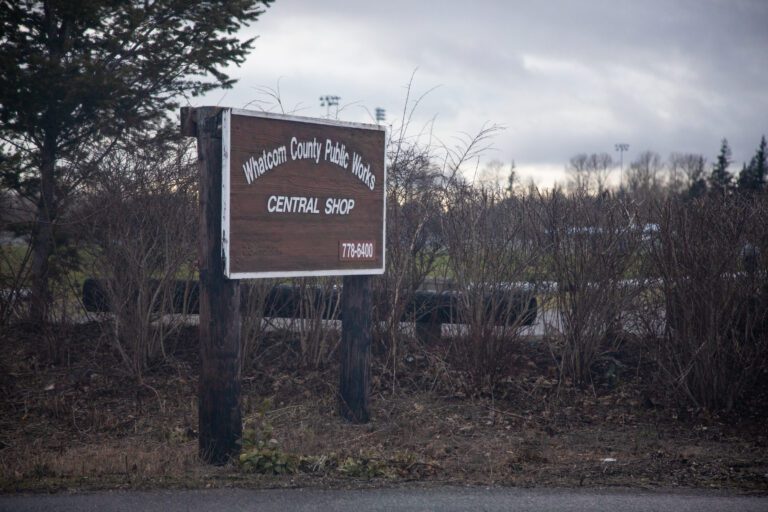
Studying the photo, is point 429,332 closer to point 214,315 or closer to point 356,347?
point 356,347

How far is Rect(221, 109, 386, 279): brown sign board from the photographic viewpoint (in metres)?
6.54

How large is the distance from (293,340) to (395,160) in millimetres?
2562

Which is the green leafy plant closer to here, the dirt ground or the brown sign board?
the dirt ground

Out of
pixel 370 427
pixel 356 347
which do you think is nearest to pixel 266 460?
pixel 370 427

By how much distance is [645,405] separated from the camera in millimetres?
8797

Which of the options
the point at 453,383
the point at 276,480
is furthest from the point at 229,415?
the point at 453,383

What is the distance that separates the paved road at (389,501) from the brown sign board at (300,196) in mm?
1798

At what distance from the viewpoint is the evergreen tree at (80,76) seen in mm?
11469

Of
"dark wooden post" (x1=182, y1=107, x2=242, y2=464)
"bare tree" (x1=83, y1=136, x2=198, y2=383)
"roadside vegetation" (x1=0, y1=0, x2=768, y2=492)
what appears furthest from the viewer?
"bare tree" (x1=83, y1=136, x2=198, y2=383)

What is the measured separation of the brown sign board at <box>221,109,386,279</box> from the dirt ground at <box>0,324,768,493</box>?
1.33 metres

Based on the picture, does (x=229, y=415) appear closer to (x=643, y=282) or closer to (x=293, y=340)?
(x=293, y=340)

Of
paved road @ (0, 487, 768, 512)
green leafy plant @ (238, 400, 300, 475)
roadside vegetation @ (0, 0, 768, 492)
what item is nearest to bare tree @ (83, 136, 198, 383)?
roadside vegetation @ (0, 0, 768, 492)

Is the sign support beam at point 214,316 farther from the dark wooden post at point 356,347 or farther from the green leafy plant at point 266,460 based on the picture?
the dark wooden post at point 356,347

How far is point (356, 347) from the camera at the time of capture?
8.10m
